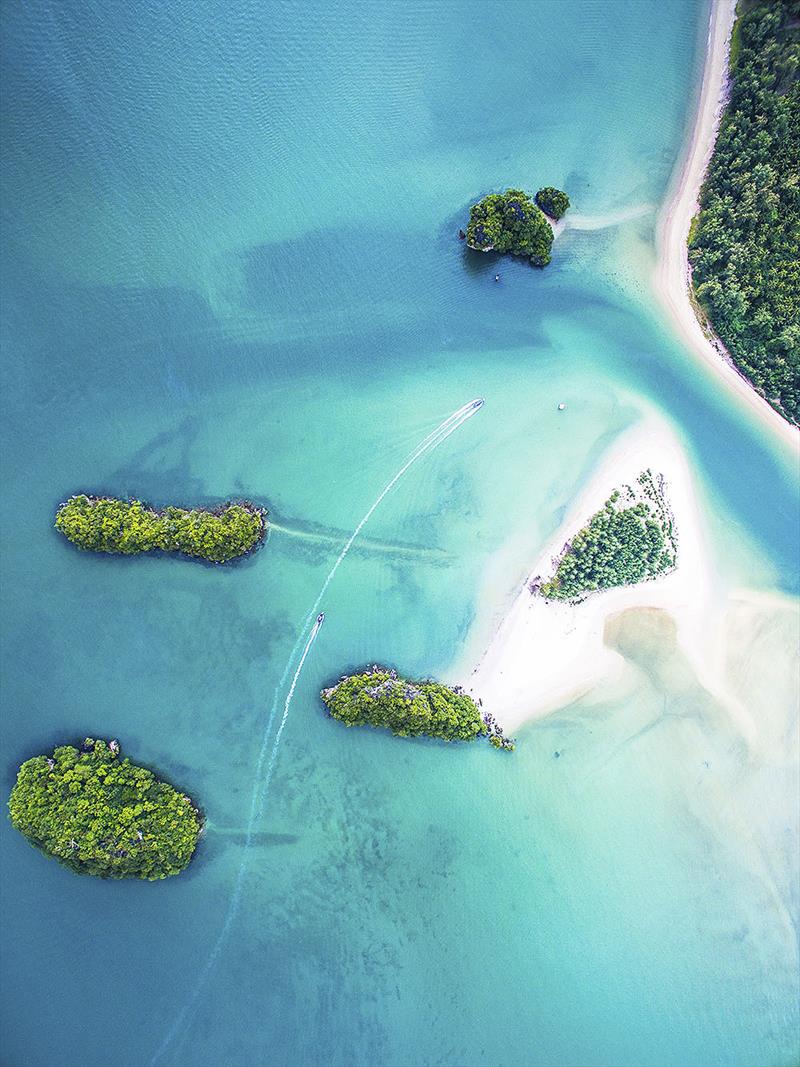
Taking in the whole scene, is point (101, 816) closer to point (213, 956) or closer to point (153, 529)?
point (213, 956)

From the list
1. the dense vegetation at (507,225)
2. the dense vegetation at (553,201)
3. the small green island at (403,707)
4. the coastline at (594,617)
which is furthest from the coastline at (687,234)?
the small green island at (403,707)

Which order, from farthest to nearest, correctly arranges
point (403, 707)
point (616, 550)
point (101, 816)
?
point (616, 550)
point (403, 707)
point (101, 816)

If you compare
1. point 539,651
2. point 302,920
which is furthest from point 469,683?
point 302,920

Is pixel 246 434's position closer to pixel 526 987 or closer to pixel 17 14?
pixel 17 14

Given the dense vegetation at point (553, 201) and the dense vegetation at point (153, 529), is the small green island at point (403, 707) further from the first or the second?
the dense vegetation at point (553, 201)

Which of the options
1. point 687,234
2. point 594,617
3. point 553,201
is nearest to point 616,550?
point 594,617

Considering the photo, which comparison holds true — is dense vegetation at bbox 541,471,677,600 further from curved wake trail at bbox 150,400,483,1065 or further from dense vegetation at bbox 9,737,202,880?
dense vegetation at bbox 9,737,202,880
